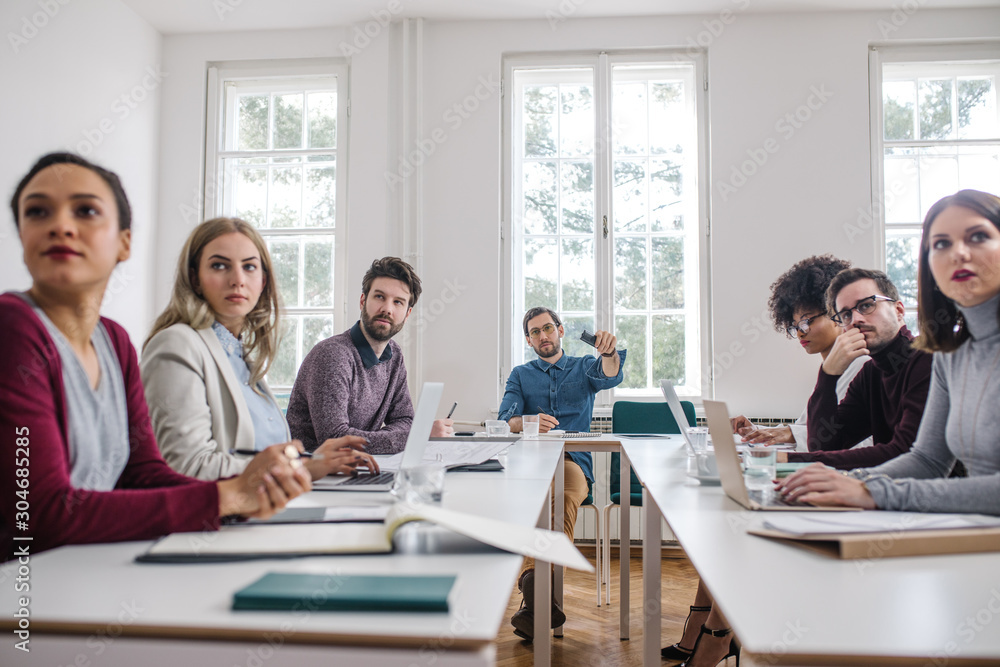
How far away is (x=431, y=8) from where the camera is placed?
13.7ft

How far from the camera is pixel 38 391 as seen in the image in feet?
2.98

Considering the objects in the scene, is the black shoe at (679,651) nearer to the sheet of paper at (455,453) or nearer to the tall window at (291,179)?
the sheet of paper at (455,453)

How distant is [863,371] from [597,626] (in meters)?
1.48

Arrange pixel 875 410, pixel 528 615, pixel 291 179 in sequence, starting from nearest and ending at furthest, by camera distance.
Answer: pixel 875 410
pixel 528 615
pixel 291 179

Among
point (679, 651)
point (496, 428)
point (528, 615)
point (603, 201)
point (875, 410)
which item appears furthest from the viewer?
point (603, 201)

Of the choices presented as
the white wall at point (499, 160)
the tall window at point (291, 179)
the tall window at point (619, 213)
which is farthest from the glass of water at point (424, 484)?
the tall window at point (291, 179)

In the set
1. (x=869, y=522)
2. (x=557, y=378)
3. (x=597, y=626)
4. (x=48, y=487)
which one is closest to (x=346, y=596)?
(x=48, y=487)

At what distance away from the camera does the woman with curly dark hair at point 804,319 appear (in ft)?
7.96

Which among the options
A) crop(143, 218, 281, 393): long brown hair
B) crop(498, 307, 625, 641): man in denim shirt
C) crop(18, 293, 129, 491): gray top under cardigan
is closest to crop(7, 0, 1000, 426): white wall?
crop(498, 307, 625, 641): man in denim shirt

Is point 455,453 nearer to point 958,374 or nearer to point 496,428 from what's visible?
point 496,428

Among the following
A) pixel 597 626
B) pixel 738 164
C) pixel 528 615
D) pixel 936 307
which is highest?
pixel 738 164

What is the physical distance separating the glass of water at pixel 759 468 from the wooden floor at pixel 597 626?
3.59 feet

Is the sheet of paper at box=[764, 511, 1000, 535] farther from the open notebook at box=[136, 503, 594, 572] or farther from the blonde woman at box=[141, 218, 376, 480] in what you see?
the blonde woman at box=[141, 218, 376, 480]

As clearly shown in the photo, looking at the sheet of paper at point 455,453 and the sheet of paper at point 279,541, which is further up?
the sheet of paper at point 279,541
